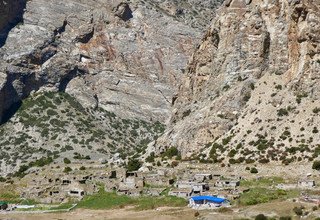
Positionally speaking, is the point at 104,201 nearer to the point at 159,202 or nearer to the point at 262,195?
the point at 159,202

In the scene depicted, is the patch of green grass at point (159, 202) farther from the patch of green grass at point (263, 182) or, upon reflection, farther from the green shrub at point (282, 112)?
the green shrub at point (282, 112)

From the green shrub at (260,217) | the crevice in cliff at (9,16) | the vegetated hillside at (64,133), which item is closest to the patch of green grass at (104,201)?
the green shrub at (260,217)

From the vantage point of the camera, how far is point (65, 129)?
126438 mm

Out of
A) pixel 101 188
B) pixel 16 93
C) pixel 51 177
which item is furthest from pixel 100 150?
pixel 101 188

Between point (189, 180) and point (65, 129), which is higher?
point (65, 129)

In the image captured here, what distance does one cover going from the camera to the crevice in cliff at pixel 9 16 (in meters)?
140

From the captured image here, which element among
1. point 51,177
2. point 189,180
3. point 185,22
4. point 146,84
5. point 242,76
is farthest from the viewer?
point 185,22

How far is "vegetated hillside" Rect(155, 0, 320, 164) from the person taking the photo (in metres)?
75.9

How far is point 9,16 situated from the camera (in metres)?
143

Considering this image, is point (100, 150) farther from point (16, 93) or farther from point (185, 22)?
point (185, 22)

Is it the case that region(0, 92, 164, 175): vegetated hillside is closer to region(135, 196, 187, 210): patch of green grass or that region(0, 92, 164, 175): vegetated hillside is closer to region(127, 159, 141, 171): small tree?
region(127, 159, 141, 171): small tree

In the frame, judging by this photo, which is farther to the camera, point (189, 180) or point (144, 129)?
point (144, 129)

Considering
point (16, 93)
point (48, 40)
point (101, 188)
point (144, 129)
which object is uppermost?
point (48, 40)

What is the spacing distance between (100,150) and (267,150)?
51842mm
